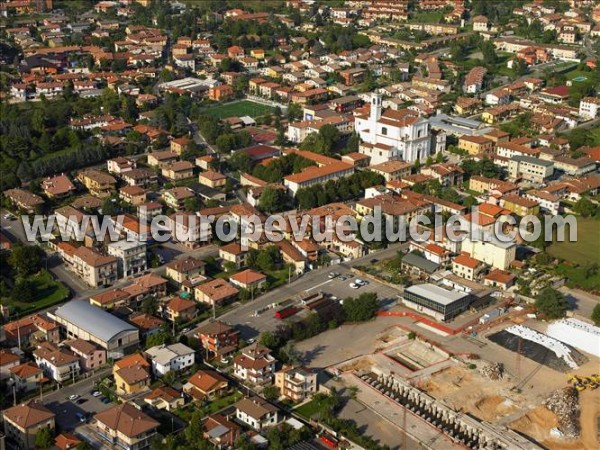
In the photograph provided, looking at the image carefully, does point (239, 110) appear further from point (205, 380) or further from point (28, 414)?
point (28, 414)

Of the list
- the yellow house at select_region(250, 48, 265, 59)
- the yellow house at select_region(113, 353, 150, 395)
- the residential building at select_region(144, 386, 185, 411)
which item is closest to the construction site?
the residential building at select_region(144, 386, 185, 411)

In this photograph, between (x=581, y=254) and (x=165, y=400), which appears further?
(x=581, y=254)

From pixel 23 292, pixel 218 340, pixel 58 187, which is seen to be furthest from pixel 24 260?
pixel 218 340

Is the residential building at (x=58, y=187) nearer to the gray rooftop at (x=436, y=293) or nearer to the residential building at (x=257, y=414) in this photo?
the gray rooftop at (x=436, y=293)

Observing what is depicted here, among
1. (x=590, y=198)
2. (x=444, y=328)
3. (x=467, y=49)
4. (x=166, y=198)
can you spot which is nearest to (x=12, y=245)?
(x=166, y=198)

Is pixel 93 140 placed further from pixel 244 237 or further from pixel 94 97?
pixel 244 237
